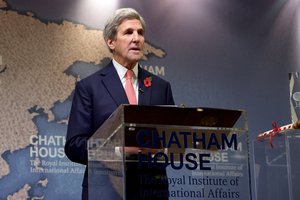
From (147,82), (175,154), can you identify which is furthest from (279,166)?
(175,154)

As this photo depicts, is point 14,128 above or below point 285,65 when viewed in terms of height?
below

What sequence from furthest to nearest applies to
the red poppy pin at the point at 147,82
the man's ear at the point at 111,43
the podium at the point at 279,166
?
the podium at the point at 279,166 < the man's ear at the point at 111,43 < the red poppy pin at the point at 147,82

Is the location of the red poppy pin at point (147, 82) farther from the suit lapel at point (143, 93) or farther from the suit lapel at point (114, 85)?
the suit lapel at point (114, 85)

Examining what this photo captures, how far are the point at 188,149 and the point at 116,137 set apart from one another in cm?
22

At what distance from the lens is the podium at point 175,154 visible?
1.88 m

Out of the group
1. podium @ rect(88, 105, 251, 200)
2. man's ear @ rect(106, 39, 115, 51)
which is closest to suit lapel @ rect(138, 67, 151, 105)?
man's ear @ rect(106, 39, 115, 51)

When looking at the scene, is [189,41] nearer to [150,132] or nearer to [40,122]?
[40,122]

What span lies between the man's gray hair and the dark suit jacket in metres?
0.19

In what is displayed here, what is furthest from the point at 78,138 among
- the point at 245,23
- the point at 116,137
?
the point at 245,23

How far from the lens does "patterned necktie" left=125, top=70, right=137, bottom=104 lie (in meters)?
2.50

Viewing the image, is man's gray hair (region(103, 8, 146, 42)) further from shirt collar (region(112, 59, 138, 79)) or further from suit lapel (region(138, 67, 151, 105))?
suit lapel (region(138, 67, 151, 105))

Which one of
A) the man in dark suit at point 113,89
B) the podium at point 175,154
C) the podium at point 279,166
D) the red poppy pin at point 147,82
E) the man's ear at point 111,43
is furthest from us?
the podium at point 279,166

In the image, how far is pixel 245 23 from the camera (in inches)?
211

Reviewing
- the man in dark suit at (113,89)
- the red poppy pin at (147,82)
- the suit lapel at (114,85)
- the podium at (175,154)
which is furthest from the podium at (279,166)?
the podium at (175,154)
